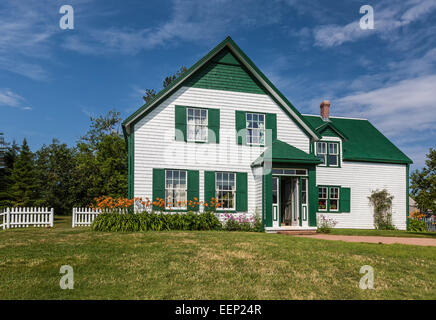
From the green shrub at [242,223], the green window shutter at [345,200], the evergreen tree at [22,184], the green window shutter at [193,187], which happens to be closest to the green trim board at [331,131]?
the green window shutter at [345,200]

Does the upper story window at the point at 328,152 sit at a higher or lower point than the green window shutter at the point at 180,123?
lower

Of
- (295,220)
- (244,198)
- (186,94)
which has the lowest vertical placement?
(295,220)

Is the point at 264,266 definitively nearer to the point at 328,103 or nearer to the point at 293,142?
the point at 293,142

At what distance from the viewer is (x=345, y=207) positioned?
19.9m

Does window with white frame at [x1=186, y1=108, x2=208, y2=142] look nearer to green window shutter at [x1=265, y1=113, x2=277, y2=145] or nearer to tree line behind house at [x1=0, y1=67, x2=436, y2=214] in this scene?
green window shutter at [x1=265, y1=113, x2=277, y2=145]

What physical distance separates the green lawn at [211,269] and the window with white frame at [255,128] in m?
6.64

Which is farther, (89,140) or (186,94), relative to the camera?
(89,140)

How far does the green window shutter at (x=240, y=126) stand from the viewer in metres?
15.6

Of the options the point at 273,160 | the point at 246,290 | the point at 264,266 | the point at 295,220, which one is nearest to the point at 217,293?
the point at 246,290

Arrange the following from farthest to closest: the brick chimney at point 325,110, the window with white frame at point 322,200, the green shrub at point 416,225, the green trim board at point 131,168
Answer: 1. the brick chimney at point 325,110
2. the green shrub at point 416,225
3. the window with white frame at point 322,200
4. the green trim board at point 131,168

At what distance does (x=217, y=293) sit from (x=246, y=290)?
0.48 meters

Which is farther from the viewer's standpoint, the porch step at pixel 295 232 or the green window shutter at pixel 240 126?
the green window shutter at pixel 240 126

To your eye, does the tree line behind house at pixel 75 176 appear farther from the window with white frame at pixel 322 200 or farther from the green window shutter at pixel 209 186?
the green window shutter at pixel 209 186

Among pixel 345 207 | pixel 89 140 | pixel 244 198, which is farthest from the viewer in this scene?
pixel 89 140
